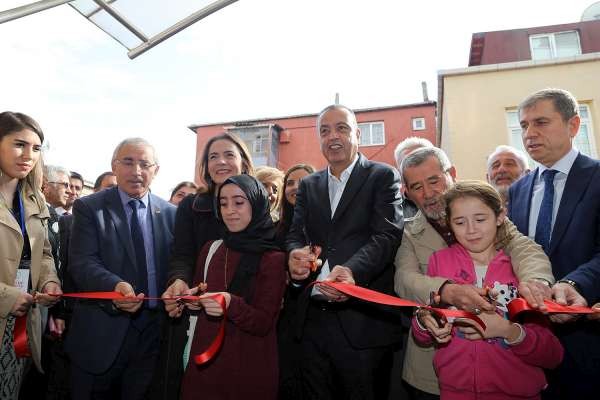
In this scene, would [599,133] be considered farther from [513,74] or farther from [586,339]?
[586,339]

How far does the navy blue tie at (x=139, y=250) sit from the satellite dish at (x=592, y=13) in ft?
66.4

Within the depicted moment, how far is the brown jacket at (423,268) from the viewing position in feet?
6.95

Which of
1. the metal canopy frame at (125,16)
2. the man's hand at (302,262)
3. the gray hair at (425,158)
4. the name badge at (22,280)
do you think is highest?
the metal canopy frame at (125,16)

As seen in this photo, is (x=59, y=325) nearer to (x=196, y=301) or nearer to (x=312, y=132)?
(x=196, y=301)

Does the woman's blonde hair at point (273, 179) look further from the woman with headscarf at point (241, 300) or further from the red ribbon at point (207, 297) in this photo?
the red ribbon at point (207, 297)

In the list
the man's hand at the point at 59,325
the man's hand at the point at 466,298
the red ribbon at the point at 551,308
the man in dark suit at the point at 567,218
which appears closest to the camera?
the red ribbon at the point at 551,308

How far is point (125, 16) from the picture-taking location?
12.6 feet

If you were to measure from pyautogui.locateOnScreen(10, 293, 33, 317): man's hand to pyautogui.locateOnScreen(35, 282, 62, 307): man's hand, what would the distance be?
11 cm

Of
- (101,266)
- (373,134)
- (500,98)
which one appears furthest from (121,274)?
(373,134)

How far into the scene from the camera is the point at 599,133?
11.6 metres

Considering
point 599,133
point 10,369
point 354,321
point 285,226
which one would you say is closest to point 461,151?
point 599,133

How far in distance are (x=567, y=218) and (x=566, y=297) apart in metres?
0.69

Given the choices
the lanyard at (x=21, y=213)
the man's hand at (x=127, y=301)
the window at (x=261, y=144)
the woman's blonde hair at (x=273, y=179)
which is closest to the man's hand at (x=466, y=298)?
the man's hand at (x=127, y=301)

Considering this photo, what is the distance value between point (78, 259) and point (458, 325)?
2477 mm
